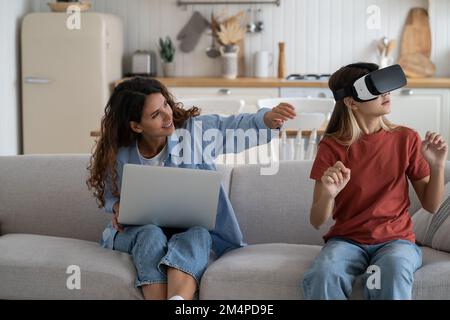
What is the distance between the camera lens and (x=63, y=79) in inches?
214

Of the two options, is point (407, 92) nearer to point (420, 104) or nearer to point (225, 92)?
point (420, 104)

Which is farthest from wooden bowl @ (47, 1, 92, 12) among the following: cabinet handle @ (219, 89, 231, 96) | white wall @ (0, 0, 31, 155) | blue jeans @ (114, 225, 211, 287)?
blue jeans @ (114, 225, 211, 287)

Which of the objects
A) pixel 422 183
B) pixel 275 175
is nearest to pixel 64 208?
pixel 275 175

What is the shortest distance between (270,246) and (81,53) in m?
3.05

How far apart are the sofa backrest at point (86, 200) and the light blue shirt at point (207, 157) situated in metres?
0.20

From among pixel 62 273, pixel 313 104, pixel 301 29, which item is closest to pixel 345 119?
pixel 62 273

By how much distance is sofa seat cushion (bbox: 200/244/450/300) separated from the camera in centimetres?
232

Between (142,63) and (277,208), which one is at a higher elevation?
(142,63)

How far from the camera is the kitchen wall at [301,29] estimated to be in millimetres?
5840

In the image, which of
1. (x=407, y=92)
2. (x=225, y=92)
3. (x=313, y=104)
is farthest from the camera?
(x=225, y=92)

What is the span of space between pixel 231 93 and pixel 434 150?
317cm

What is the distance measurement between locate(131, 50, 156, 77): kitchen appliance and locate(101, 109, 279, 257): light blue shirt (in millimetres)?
3059

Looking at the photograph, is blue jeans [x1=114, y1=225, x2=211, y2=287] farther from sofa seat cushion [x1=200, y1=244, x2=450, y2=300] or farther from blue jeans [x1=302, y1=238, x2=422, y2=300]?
blue jeans [x1=302, y1=238, x2=422, y2=300]

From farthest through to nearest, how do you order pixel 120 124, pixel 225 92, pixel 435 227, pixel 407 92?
pixel 225 92 → pixel 407 92 → pixel 120 124 → pixel 435 227
